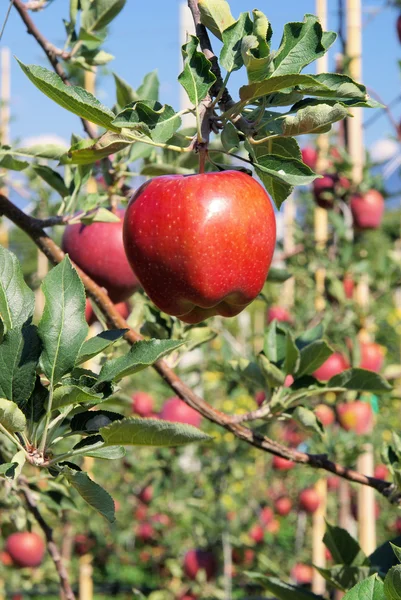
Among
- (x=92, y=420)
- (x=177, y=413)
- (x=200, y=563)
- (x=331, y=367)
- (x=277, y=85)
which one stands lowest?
(x=200, y=563)

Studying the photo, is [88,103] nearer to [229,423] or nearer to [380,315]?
[229,423]

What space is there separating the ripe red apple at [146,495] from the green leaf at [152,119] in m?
2.47

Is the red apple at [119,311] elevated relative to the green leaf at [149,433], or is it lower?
lower

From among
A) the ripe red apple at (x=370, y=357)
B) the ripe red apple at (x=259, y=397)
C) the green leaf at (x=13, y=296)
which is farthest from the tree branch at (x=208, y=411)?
the ripe red apple at (x=370, y=357)

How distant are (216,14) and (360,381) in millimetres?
390

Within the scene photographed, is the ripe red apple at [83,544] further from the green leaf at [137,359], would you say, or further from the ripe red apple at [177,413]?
the green leaf at [137,359]

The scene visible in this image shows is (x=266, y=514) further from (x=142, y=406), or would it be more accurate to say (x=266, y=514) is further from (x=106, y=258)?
(x=106, y=258)

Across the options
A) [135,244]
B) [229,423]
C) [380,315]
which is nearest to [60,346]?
[135,244]

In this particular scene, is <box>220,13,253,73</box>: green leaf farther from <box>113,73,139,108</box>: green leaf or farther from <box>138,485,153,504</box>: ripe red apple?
<box>138,485,153,504</box>: ripe red apple

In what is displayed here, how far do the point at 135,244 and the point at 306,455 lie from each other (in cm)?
28

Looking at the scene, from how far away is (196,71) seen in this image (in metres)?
0.54

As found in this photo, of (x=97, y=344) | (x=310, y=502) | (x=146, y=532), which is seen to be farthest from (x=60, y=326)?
(x=146, y=532)

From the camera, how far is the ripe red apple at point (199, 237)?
0.58 meters

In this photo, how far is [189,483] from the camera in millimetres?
3104
